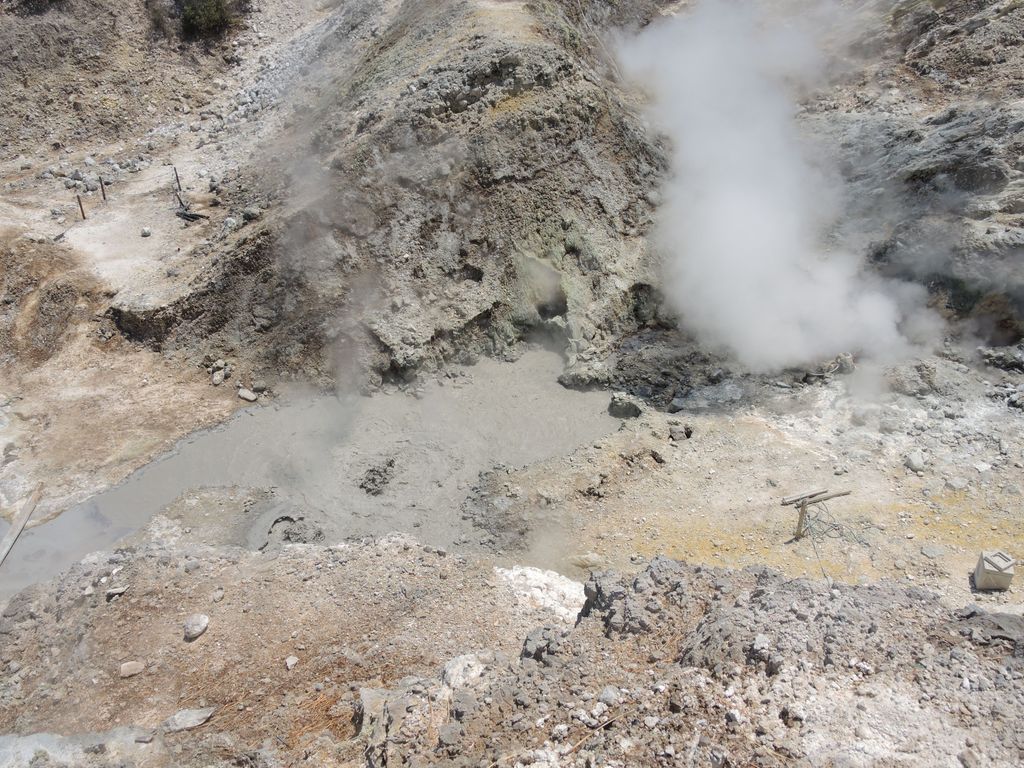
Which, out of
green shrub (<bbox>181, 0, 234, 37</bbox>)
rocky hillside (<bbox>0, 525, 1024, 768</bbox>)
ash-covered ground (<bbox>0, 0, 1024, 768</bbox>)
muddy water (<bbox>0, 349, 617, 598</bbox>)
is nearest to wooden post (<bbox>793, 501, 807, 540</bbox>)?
ash-covered ground (<bbox>0, 0, 1024, 768</bbox>)

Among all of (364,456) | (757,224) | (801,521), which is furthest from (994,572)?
(364,456)

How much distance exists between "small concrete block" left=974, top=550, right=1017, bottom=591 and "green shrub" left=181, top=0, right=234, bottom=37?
19.6 m

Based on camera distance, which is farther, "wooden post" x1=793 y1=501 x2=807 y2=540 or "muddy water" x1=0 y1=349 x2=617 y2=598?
"muddy water" x1=0 y1=349 x2=617 y2=598

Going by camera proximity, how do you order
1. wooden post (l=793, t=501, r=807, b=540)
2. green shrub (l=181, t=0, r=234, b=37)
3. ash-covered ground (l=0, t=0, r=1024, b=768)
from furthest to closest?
green shrub (l=181, t=0, r=234, b=37), wooden post (l=793, t=501, r=807, b=540), ash-covered ground (l=0, t=0, r=1024, b=768)

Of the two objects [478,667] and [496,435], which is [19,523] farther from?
[478,667]

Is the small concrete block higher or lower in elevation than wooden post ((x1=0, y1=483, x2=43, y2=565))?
higher

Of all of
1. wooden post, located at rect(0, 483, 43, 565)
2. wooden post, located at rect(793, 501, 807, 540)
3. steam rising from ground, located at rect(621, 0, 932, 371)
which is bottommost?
wooden post, located at rect(0, 483, 43, 565)

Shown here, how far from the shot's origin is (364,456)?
9.45m

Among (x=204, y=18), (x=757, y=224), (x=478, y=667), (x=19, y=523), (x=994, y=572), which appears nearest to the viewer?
(x=478, y=667)

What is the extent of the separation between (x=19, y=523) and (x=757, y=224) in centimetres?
1104

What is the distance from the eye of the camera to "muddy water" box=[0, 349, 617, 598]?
8422 mm

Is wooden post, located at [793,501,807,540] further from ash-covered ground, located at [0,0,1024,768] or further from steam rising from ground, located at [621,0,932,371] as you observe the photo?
steam rising from ground, located at [621,0,932,371]

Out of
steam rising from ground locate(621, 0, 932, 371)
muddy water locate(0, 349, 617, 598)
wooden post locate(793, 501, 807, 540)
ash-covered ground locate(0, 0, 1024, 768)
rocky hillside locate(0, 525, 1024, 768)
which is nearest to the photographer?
rocky hillside locate(0, 525, 1024, 768)

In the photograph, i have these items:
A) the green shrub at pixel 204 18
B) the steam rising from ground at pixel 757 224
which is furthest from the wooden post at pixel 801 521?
the green shrub at pixel 204 18
